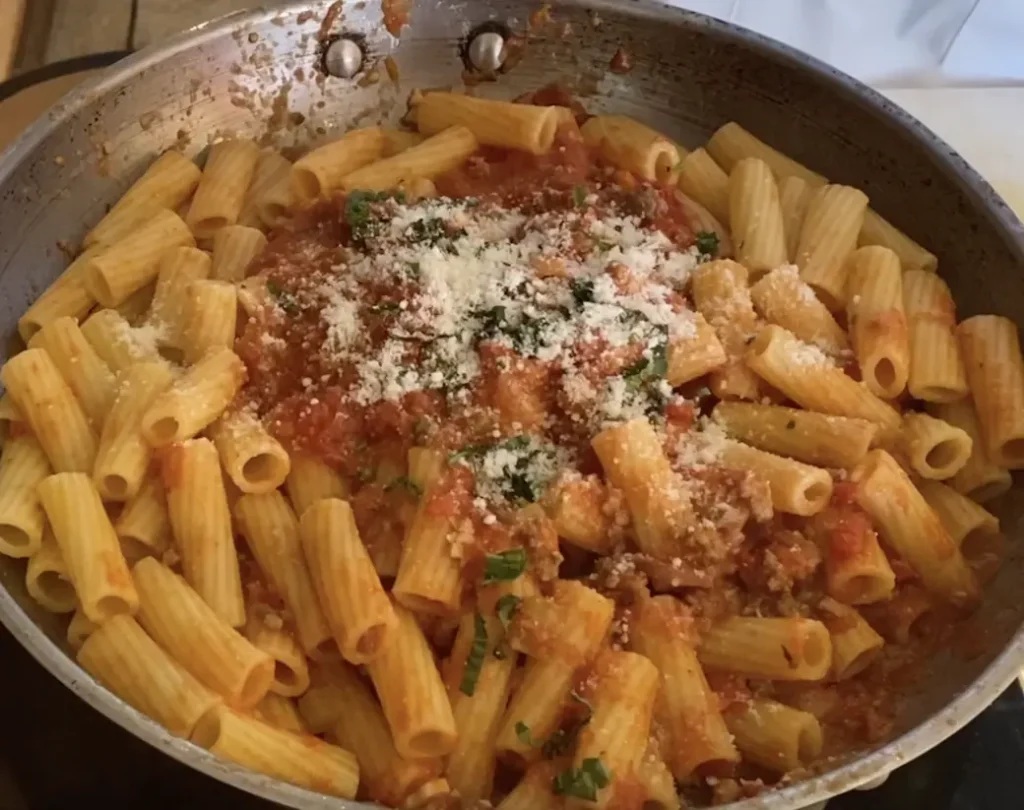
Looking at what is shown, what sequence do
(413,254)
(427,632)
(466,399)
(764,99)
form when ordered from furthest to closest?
(764,99) → (413,254) → (466,399) → (427,632)

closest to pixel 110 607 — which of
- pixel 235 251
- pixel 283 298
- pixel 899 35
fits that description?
pixel 283 298

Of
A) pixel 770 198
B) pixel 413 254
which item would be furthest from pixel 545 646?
pixel 770 198

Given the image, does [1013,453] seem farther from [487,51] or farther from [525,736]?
[487,51]

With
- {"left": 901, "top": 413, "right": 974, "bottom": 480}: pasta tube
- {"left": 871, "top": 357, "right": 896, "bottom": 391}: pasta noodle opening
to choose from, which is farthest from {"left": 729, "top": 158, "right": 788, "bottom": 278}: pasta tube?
{"left": 901, "top": 413, "right": 974, "bottom": 480}: pasta tube

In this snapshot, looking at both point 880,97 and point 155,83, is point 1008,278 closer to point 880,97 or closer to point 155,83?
point 880,97

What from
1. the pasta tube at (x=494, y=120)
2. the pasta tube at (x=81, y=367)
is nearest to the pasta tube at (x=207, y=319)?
the pasta tube at (x=81, y=367)

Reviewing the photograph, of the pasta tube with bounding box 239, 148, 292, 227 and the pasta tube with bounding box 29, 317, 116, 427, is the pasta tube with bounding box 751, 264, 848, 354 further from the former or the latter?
the pasta tube with bounding box 29, 317, 116, 427
